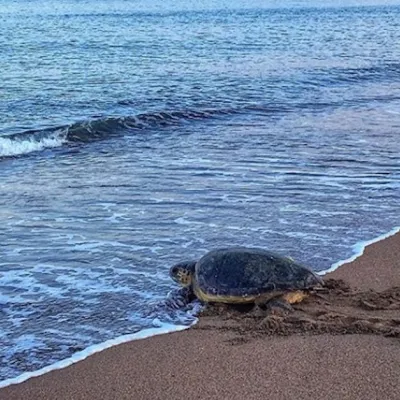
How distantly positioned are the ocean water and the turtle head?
15 cm

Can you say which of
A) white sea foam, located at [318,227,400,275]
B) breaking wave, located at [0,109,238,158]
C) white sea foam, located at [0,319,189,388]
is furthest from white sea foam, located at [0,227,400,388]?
breaking wave, located at [0,109,238,158]

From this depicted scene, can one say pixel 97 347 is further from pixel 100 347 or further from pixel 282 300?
pixel 282 300

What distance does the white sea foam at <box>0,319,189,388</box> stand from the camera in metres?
4.10

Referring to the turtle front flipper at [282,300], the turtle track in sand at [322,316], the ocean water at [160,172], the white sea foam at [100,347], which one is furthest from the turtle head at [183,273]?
the turtle front flipper at [282,300]

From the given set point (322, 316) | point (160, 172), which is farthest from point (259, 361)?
point (160, 172)

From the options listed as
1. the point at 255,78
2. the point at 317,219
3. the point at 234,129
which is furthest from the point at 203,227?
the point at 255,78

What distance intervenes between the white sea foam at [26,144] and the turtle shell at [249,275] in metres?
6.43

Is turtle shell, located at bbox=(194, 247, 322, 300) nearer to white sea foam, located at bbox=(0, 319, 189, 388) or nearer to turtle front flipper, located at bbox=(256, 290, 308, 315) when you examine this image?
turtle front flipper, located at bbox=(256, 290, 308, 315)

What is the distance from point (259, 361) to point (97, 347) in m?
1.09

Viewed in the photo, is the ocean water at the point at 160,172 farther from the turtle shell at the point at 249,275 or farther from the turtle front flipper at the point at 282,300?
the turtle front flipper at the point at 282,300

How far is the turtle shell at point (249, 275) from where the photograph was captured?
5.05 metres

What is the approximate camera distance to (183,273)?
209 inches

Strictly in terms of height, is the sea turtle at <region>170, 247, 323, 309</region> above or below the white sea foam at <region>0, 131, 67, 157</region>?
above

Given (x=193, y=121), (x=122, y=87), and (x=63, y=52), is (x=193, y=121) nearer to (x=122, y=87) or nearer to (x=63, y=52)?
(x=122, y=87)
